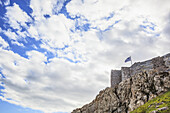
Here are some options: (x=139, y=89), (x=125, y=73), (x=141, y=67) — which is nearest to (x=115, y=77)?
(x=125, y=73)

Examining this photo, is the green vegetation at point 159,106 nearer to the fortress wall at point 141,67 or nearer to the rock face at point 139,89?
the rock face at point 139,89

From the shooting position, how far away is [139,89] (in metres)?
34.6

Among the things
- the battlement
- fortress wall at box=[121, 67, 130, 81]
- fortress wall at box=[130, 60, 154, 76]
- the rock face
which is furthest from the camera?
fortress wall at box=[121, 67, 130, 81]

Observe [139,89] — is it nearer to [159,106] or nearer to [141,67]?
[141,67]

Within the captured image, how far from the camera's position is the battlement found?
3653 cm

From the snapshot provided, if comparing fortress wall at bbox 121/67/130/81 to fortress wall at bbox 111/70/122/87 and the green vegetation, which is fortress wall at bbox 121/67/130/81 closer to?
fortress wall at bbox 111/70/122/87

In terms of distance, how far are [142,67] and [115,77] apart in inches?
468

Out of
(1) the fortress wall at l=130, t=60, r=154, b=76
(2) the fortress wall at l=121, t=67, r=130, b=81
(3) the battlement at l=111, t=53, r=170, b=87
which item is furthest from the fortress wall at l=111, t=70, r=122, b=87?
(1) the fortress wall at l=130, t=60, r=154, b=76

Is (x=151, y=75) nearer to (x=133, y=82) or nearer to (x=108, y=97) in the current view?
(x=133, y=82)

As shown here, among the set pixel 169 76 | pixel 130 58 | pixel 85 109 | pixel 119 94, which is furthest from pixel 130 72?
pixel 85 109

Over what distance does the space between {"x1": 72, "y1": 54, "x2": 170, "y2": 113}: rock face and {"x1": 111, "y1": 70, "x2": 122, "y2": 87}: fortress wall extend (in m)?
6.57

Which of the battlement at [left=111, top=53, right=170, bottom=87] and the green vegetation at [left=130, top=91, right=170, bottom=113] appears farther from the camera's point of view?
the battlement at [left=111, top=53, right=170, bottom=87]

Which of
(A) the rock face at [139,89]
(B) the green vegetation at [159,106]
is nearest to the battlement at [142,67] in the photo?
(A) the rock face at [139,89]

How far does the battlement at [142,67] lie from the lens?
3653cm
